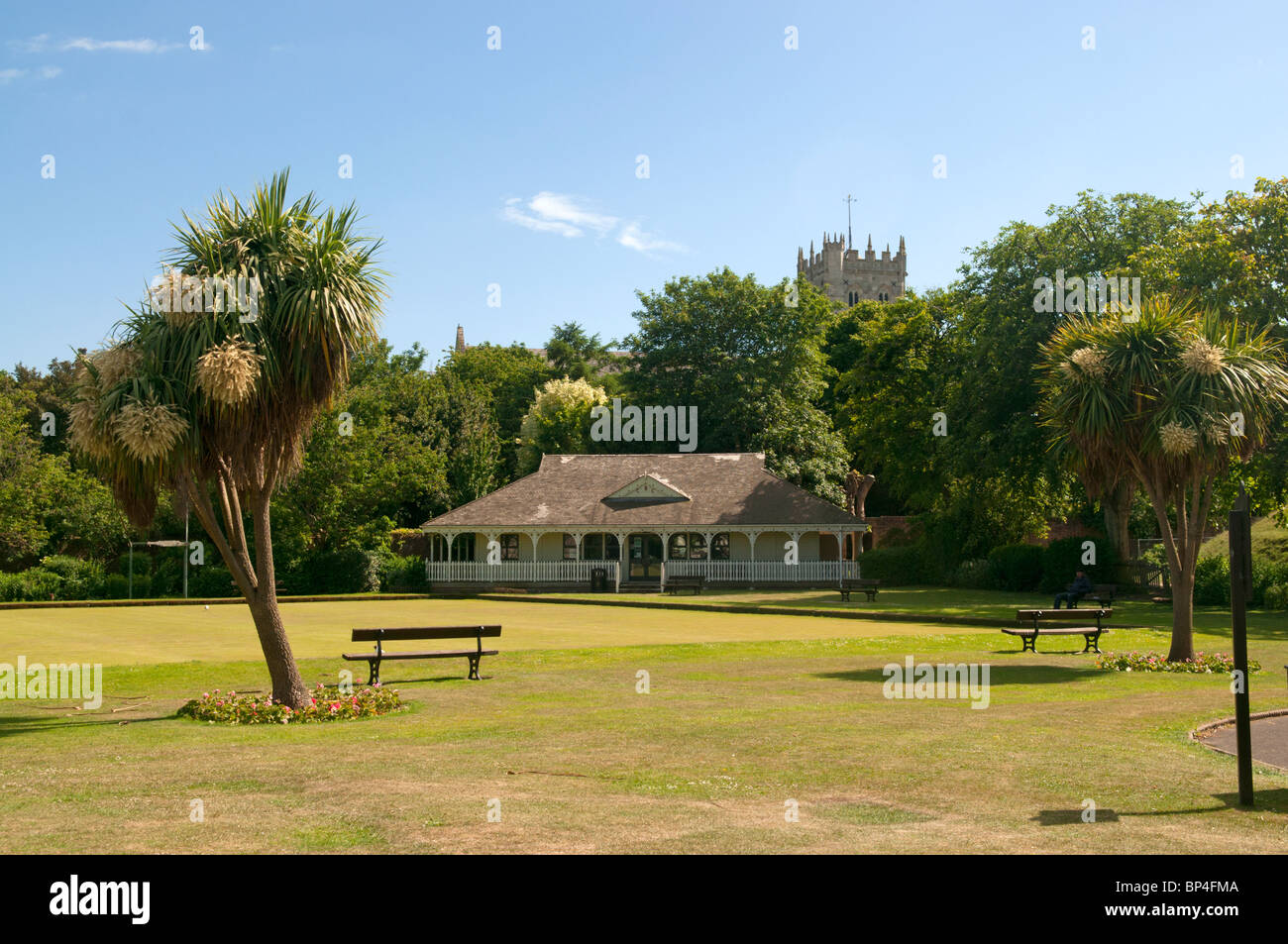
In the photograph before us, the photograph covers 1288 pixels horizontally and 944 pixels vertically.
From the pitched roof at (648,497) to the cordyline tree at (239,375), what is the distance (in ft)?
123

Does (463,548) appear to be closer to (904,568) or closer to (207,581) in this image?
(207,581)

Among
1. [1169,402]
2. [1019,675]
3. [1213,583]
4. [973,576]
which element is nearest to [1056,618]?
[1019,675]

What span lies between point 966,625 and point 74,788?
70.2ft

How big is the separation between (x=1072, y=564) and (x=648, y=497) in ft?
65.4

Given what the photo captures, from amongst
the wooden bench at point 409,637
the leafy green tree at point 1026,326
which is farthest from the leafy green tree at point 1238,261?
the wooden bench at point 409,637

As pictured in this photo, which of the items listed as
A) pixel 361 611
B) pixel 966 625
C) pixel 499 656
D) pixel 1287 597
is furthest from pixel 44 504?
pixel 1287 597

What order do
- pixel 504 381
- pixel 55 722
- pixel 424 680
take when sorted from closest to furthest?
pixel 55 722 < pixel 424 680 < pixel 504 381

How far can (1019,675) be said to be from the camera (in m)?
16.7

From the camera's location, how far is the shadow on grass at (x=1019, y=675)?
16.0 m

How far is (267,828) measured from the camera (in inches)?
286

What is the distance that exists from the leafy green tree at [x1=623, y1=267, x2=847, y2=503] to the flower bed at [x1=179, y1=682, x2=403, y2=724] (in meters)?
46.2

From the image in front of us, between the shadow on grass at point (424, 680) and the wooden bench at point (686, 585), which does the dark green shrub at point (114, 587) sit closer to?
the wooden bench at point (686, 585)

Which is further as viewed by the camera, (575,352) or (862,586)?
(575,352)

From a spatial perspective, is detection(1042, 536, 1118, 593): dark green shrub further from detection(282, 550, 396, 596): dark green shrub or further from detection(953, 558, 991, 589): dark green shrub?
detection(282, 550, 396, 596): dark green shrub
